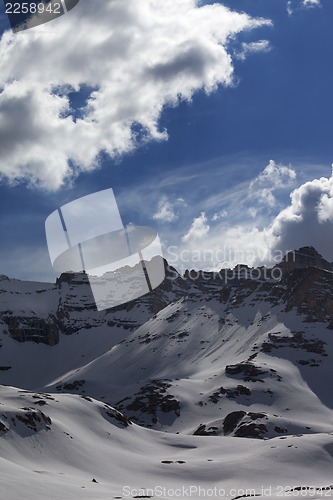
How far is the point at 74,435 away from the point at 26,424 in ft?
20.9

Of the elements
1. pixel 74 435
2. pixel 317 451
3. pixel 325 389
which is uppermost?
pixel 74 435

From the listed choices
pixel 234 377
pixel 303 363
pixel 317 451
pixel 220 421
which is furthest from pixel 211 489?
pixel 303 363

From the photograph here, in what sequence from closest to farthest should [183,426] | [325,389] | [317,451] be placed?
[317,451]
[183,426]
[325,389]

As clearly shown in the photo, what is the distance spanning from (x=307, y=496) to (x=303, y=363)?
147 m

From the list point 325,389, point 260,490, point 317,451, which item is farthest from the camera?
point 325,389

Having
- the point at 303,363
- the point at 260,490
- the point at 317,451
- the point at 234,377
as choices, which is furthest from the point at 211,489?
the point at 303,363

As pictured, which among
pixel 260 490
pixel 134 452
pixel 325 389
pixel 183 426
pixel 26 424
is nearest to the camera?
pixel 260 490

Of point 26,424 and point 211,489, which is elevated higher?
Answer: point 26,424

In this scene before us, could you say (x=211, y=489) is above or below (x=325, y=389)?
above

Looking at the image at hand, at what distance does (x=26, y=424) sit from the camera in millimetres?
58031

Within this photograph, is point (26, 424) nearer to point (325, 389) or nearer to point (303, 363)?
point (325, 389)

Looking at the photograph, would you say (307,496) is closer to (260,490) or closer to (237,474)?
(260,490)

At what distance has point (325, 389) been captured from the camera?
16300 cm

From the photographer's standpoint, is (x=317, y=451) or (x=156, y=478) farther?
(x=317, y=451)
